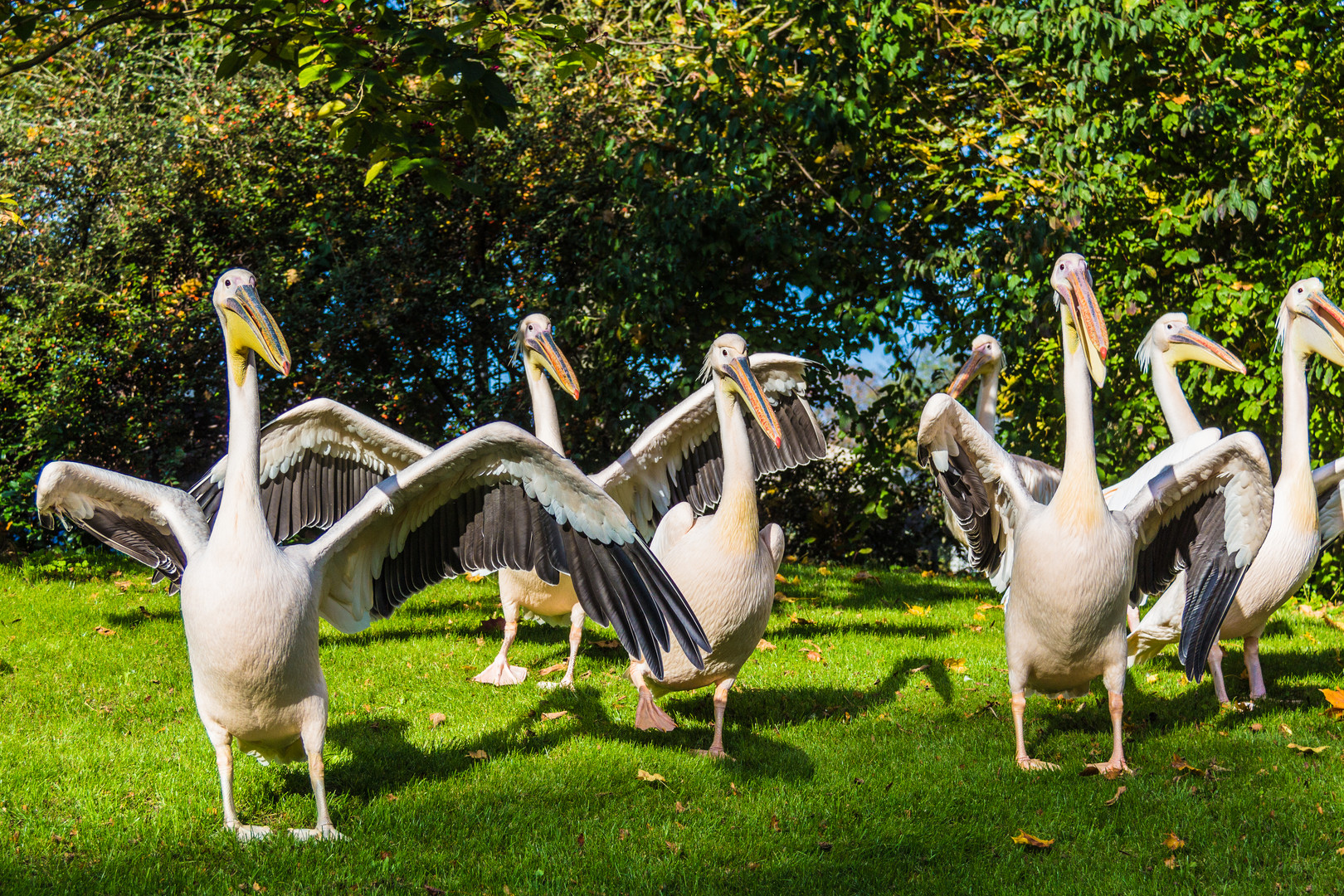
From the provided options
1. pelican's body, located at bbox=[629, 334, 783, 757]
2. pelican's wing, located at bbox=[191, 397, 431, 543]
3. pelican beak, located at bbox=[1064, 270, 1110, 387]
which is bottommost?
pelican's body, located at bbox=[629, 334, 783, 757]

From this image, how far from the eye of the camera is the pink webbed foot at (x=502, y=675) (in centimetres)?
641

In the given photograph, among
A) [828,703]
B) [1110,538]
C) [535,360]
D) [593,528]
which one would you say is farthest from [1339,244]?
[593,528]

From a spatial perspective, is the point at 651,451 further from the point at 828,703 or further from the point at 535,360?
the point at 828,703

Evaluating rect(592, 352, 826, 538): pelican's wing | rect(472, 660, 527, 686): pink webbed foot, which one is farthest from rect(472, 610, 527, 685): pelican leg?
rect(592, 352, 826, 538): pelican's wing

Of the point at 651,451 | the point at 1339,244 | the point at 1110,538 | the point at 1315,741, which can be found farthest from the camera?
the point at 1339,244

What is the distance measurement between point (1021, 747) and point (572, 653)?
2696 millimetres

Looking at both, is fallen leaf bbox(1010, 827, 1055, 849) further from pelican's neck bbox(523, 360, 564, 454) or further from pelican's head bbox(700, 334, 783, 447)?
pelican's neck bbox(523, 360, 564, 454)

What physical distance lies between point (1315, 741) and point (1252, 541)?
100 cm

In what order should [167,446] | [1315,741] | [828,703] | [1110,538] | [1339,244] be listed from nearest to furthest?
[1110,538]
[1315,741]
[828,703]
[1339,244]
[167,446]

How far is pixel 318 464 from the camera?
6.68 m

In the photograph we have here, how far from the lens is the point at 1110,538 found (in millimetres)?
4895

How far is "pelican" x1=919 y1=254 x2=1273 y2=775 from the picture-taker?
16.0 feet

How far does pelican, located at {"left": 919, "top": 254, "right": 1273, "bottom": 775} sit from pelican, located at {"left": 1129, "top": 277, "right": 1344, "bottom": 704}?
443 millimetres

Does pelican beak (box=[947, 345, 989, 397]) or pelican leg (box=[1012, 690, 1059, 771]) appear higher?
pelican beak (box=[947, 345, 989, 397])
